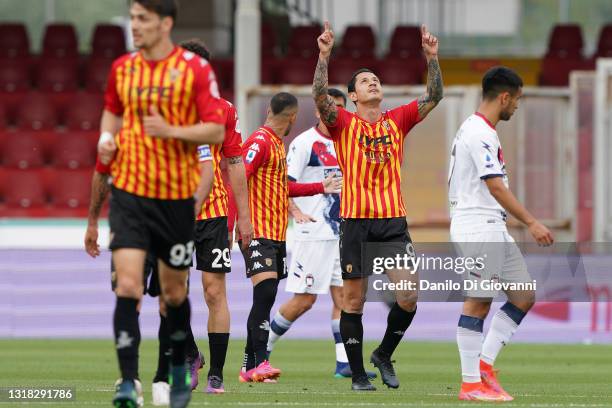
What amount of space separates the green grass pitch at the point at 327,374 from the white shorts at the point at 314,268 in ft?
2.13

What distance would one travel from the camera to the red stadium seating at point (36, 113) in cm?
1845

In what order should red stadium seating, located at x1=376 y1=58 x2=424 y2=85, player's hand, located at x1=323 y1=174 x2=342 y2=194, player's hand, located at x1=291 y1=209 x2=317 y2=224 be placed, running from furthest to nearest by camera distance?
red stadium seating, located at x1=376 y1=58 x2=424 y2=85
player's hand, located at x1=291 y1=209 x2=317 y2=224
player's hand, located at x1=323 y1=174 x2=342 y2=194

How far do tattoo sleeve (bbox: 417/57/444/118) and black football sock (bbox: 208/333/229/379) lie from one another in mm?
1881

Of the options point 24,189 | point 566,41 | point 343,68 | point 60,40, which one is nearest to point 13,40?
point 60,40

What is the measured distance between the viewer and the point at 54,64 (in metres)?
19.6

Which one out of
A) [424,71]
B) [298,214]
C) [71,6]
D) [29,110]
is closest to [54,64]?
[29,110]

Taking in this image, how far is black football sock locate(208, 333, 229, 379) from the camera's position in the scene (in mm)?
8711

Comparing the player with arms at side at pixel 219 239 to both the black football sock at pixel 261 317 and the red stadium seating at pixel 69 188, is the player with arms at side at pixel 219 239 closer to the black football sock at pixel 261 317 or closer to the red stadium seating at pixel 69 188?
the black football sock at pixel 261 317

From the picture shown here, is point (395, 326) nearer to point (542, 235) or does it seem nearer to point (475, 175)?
point (475, 175)

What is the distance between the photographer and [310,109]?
53.3 ft

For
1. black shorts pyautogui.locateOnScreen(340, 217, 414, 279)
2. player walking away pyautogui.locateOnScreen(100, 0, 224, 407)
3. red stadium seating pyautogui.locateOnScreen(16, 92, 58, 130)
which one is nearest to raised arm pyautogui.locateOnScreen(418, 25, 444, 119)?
black shorts pyautogui.locateOnScreen(340, 217, 414, 279)

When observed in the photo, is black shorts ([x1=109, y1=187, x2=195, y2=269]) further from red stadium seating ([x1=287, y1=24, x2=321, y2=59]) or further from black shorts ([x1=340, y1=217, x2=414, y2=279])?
red stadium seating ([x1=287, y1=24, x2=321, y2=59])
